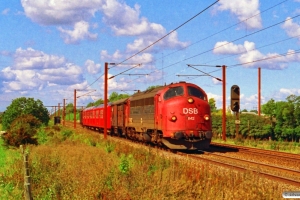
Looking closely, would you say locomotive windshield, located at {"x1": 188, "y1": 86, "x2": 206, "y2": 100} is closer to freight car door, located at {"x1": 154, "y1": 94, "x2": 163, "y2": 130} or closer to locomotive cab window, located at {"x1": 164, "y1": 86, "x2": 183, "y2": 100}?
locomotive cab window, located at {"x1": 164, "y1": 86, "x2": 183, "y2": 100}

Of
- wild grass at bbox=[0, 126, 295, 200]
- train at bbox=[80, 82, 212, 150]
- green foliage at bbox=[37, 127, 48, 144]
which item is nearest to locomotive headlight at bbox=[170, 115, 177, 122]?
train at bbox=[80, 82, 212, 150]

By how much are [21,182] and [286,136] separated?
4609 centimetres

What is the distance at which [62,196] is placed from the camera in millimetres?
11039

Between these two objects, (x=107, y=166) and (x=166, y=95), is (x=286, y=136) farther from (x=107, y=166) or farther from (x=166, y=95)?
(x=107, y=166)

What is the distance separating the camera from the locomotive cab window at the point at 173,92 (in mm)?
24828

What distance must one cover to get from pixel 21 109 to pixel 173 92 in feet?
92.6

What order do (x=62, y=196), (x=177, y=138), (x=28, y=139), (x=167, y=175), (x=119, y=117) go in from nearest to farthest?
(x=62, y=196), (x=167, y=175), (x=177, y=138), (x=28, y=139), (x=119, y=117)

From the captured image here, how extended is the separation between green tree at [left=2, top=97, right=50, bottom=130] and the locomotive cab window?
85.1 feet

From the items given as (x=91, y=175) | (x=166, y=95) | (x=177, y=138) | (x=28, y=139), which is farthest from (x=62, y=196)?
(x=28, y=139)

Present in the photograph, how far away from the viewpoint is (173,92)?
2494 cm

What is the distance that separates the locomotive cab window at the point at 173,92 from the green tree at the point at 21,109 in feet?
85.1

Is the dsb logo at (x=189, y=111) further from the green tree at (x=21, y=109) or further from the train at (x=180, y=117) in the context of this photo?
the green tree at (x=21, y=109)

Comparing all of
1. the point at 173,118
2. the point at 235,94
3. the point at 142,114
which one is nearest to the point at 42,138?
the point at 142,114

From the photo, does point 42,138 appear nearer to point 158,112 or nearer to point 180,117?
point 158,112
